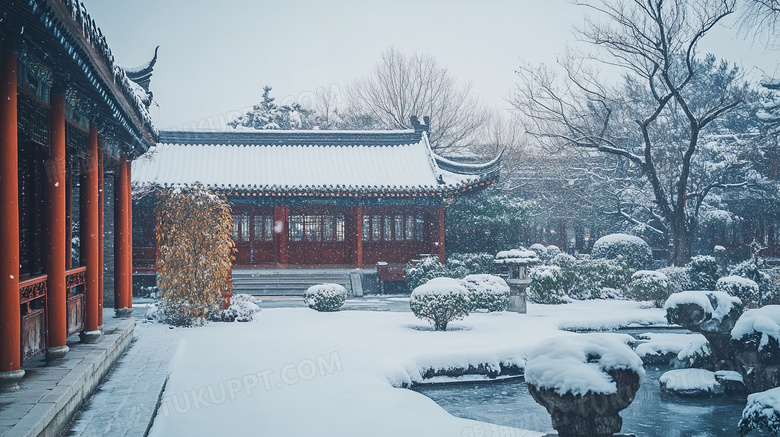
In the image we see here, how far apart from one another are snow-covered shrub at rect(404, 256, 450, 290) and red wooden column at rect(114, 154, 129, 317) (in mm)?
9863

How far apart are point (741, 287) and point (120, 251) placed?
11983mm

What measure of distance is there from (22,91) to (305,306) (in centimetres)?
1092

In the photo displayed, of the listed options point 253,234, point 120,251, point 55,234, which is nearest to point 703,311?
point 55,234

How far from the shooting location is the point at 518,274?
14586 mm

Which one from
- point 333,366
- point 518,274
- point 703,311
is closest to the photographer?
Answer: point 333,366

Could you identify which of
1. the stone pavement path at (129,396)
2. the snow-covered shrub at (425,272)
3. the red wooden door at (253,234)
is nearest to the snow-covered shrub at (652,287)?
the snow-covered shrub at (425,272)

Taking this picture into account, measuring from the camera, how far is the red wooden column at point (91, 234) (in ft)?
24.7

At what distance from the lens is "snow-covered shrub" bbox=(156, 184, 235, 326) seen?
11633mm

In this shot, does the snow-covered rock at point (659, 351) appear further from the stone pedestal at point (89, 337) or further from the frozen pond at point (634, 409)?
the stone pedestal at point (89, 337)

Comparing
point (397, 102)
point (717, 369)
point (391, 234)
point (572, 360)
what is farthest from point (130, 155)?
point (397, 102)

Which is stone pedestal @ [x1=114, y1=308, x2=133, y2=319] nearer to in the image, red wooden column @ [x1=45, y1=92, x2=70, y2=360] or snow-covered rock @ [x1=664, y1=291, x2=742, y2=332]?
red wooden column @ [x1=45, y1=92, x2=70, y2=360]

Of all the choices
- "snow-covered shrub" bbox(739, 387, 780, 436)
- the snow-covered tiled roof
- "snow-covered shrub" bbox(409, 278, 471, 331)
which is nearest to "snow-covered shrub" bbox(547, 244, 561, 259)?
the snow-covered tiled roof

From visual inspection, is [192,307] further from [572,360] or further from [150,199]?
[150,199]

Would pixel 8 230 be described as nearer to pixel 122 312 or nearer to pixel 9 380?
pixel 9 380
